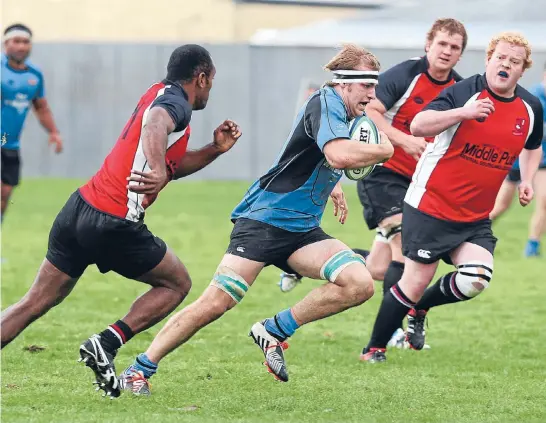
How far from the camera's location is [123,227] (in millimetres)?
7039

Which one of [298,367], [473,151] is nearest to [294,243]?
[298,367]

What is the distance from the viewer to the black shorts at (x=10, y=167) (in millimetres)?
14031

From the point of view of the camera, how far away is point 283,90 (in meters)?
27.7

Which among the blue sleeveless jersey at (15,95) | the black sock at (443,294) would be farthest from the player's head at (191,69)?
the blue sleeveless jersey at (15,95)

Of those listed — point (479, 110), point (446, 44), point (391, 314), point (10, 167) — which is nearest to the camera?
point (479, 110)

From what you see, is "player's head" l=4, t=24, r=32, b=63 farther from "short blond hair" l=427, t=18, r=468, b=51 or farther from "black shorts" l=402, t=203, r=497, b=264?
"black shorts" l=402, t=203, r=497, b=264

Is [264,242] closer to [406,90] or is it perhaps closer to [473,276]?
[473,276]

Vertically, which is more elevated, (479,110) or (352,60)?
(352,60)

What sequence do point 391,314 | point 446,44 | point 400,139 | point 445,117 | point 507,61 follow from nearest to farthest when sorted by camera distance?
point 445,117 → point 507,61 → point 391,314 → point 400,139 → point 446,44

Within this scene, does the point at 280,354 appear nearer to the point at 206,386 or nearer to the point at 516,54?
the point at 206,386

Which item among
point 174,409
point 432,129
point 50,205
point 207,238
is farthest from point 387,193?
point 50,205

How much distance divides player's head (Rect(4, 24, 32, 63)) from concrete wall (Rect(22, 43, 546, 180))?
43.0ft

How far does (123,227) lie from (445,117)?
2.22 metres

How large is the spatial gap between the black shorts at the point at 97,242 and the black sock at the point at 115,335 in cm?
34
